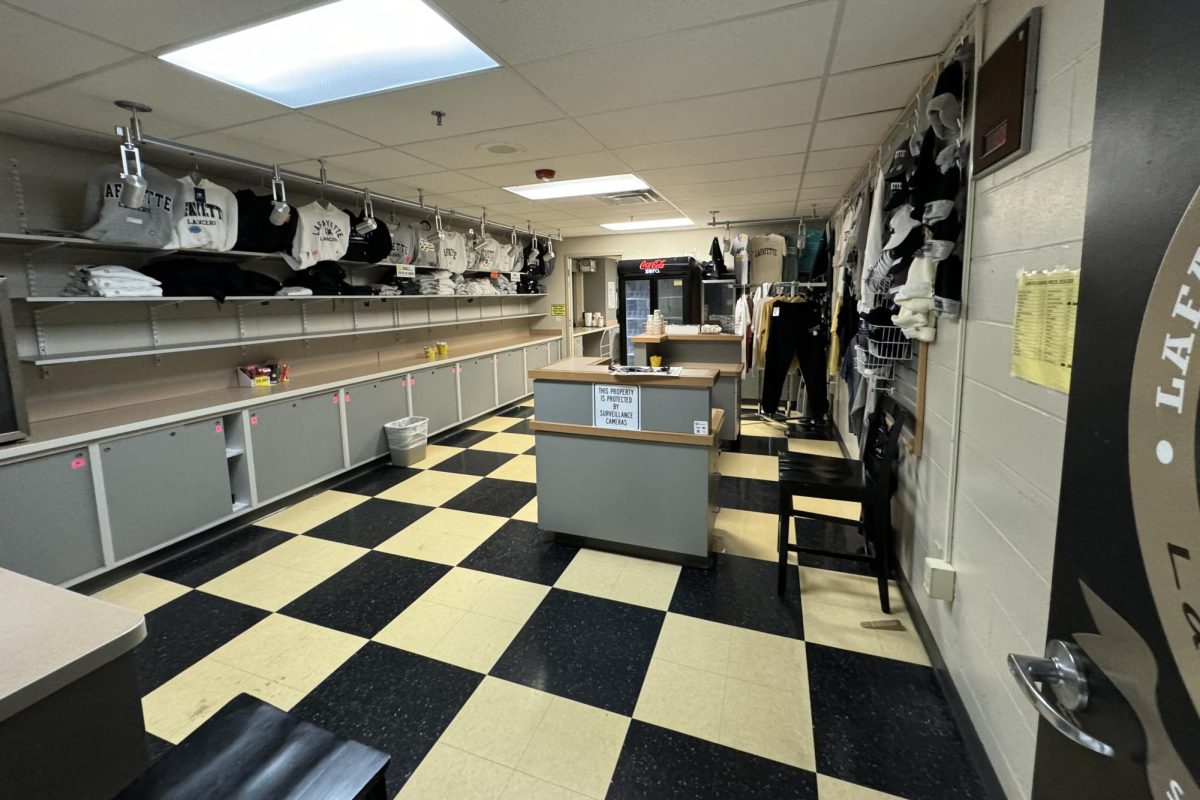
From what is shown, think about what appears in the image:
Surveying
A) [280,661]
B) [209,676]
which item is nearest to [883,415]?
[280,661]

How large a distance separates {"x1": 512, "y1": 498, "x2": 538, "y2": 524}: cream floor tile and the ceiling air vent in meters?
2.99

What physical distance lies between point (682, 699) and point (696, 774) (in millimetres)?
290

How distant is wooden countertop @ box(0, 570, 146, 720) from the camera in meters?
0.69

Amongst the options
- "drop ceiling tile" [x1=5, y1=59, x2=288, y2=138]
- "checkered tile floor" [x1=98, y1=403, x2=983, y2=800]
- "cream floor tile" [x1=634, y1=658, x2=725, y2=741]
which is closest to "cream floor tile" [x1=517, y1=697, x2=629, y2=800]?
"checkered tile floor" [x1=98, y1=403, x2=983, y2=800]

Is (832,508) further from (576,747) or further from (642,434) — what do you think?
(576,747)

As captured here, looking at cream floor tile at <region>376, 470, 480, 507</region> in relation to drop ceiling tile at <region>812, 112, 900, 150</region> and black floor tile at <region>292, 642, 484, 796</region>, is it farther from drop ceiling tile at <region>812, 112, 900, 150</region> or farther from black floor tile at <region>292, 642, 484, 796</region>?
drop ceiling tile at <region>812, 112, 900, 150</region>

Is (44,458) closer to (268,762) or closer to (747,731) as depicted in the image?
(268,762)

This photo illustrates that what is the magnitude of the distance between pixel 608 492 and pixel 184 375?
10.1 ft

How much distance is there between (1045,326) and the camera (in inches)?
46.9

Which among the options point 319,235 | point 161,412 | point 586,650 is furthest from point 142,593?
point 319,235

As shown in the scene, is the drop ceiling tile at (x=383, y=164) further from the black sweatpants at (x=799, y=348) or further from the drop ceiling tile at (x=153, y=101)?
the black sweatpants at (x=799, y=348)

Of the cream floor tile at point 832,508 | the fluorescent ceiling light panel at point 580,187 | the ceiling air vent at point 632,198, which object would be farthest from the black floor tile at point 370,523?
the ceiling air vent at point 632,198

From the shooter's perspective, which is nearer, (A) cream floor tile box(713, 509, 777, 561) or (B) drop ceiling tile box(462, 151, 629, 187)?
(A) cream floor tile box(713, 509, 777, 561)

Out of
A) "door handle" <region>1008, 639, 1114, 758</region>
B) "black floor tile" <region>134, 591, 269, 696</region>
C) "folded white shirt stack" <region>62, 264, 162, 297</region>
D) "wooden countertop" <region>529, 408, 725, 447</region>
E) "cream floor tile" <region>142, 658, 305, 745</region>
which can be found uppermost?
"folded white shirt stack" <region>62, 264, 162, 297</region>
